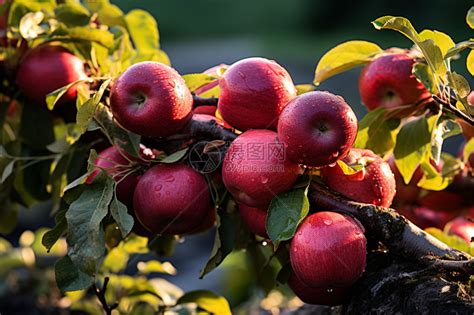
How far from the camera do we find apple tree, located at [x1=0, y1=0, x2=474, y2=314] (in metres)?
0.82

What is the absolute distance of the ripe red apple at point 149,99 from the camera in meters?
0.91

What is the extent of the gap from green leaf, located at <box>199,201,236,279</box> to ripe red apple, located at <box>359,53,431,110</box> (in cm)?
32

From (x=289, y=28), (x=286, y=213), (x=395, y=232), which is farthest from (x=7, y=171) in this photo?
(x=289, y=28)

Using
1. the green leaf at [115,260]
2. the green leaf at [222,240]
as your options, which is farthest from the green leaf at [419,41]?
the green leaf at [115,260]

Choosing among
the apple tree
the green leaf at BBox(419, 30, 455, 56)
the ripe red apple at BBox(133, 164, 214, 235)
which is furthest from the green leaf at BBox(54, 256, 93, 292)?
the green leaf at BBox(419, 30, 455, 56)

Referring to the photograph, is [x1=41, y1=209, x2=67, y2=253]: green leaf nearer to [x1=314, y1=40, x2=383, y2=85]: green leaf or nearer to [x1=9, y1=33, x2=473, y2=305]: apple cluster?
[x1=9, y1=33, x2=473, y2=305]: apple cluster

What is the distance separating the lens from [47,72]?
3.66ft

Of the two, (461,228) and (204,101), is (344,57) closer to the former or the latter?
(204,101)

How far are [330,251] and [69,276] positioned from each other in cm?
35

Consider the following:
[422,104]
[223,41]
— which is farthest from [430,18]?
[422,104]

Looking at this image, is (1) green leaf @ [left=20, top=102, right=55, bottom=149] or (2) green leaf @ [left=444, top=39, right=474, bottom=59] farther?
(1) green leaf @ [left=20, top=102, right=55, bottom=149]

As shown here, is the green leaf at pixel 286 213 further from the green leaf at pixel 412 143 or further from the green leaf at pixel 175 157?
the green leaf at pixel 412 143

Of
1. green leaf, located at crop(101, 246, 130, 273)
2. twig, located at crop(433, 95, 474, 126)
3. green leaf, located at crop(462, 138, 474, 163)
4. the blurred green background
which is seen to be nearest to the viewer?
twig, located at crop(433, 95, 474, 126)

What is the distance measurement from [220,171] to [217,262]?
0.13 metres
